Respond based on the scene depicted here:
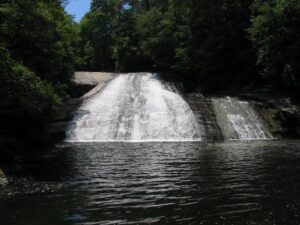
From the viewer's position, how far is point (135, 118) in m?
33.4

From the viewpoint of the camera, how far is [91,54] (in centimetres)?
7544

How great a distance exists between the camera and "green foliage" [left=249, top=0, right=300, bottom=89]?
34.8 m

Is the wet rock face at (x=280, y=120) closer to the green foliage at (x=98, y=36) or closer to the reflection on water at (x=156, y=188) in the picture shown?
the reflection on water at (x=156, y=188)

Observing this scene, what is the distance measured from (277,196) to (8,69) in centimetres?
1163

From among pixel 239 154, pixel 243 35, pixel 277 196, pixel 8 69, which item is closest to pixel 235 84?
pixel 243 35

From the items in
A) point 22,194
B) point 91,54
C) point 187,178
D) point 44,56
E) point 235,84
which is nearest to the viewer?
point 22,194

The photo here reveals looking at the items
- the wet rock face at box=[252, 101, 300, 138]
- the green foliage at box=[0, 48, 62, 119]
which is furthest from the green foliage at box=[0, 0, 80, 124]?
the wet rock face at box=[252, 101, 300, 138]

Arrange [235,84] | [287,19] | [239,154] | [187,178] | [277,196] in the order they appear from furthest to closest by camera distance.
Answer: [235,84] → [287,19] → [239,154] → [187,178] → [277,196]

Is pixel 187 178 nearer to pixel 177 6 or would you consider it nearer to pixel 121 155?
pixel 121 155

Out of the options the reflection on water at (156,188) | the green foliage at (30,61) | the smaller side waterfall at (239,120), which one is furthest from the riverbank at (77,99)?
the smaller side waterfall at (239,120)

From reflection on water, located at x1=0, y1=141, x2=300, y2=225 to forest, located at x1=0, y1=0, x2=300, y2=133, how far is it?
15.0ft

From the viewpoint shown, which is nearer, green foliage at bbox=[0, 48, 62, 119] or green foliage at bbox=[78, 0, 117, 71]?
green foliage at bbox=[0, 48, 62, 119]

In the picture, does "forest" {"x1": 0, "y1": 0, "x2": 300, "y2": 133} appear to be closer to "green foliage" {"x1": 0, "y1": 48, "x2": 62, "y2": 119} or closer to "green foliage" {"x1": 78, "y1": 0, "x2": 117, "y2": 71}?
"green foliage" {"x1": 0, "y1": 48, "x2": 62, "y2": 119}

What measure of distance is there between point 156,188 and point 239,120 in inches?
786
